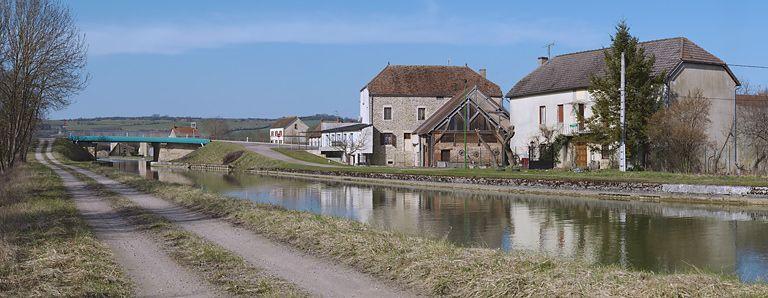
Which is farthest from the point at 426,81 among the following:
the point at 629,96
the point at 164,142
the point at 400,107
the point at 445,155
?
the point at 164,142

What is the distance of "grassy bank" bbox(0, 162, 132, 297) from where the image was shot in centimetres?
968

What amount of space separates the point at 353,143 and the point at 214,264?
55299 mm

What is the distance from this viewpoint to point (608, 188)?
31.5 metres

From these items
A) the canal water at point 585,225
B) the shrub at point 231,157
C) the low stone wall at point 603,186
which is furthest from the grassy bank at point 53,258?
the shrub at point 231,157

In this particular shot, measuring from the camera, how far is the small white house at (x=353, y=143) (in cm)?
6650

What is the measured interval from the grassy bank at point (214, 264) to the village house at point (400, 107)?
161ft

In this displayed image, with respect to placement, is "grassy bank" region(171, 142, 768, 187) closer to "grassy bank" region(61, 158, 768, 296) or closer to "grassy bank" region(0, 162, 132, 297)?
"grassy bank" region(61, 158, 768, 296)

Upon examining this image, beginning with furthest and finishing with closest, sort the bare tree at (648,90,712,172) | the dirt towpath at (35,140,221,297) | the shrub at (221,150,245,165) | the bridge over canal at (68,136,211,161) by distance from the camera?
the bridge over canal at (68,136,211,161) → the shrub at (221,150,245,165) → the bare tree at (648,90,712,172) → the dirt towpath at (35,140,221,297)

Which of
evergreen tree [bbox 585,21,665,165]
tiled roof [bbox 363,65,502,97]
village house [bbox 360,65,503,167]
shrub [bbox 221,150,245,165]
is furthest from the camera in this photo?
shrub [bbox 221,150,245,165]

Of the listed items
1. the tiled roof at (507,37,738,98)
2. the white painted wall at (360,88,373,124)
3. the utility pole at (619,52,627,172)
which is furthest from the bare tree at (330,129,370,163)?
the utility pole at (619,52,627,172)

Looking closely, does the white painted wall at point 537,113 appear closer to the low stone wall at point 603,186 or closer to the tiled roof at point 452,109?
the tiled roof at point 452,109

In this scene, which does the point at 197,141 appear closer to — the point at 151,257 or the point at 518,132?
the point at 518,132

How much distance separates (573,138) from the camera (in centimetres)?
4594

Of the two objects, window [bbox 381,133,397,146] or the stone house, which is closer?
the stone house
